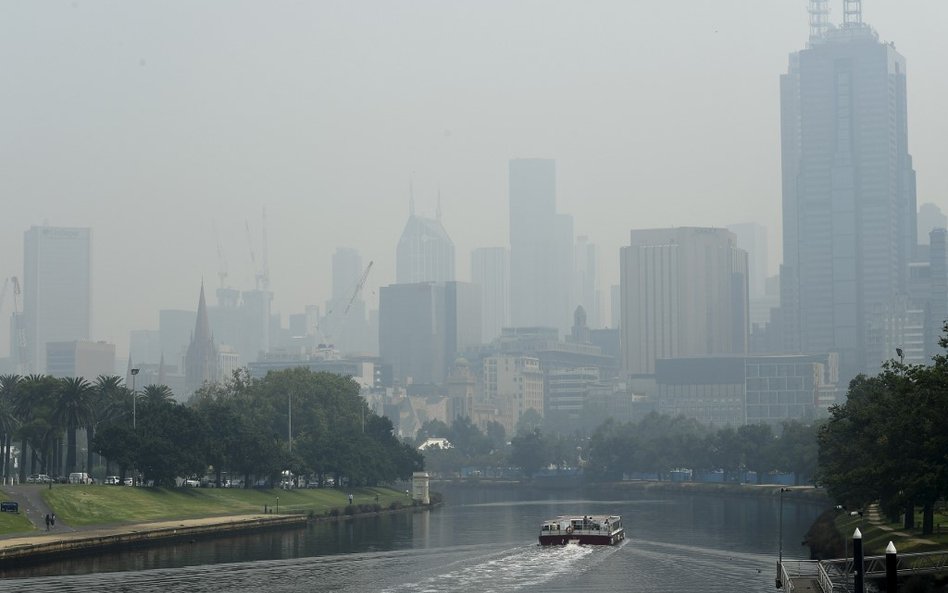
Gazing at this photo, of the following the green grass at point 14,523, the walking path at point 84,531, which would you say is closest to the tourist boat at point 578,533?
the walking path at point 84,531

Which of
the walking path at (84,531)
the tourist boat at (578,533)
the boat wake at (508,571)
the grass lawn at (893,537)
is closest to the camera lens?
the grass lawn at (893,537)

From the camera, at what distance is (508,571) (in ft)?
453

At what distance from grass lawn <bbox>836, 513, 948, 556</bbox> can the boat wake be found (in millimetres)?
27085

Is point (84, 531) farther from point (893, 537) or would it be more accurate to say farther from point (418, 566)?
point (893, 537)

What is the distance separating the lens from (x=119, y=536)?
509 feet

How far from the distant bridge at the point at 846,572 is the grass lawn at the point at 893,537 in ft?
9.81

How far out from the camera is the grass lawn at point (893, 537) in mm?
122312

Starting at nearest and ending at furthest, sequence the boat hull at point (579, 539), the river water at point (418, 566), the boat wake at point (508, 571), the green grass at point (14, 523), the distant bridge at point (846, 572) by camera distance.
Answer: the distant bridge at point (846, 572) < the river water at point (418, 566) < the boat wake at point (508, 571) < the green grass at point (14, 523) < the boat hull at point (579, 539)

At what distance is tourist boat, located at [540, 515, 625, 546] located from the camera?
165625 mm

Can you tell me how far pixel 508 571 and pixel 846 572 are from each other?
36.8m

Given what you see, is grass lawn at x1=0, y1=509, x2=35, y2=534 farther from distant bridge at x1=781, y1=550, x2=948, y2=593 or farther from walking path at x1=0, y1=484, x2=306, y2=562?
distant bridge at x1=781, y1=550, x2=948, y2=593

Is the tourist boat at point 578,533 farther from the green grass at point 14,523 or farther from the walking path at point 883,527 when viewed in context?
the green grass at point 14,523

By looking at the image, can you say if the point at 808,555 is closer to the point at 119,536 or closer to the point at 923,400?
the point at 923,400

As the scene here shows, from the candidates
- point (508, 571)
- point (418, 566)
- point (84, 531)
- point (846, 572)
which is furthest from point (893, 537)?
point (84, 531)
